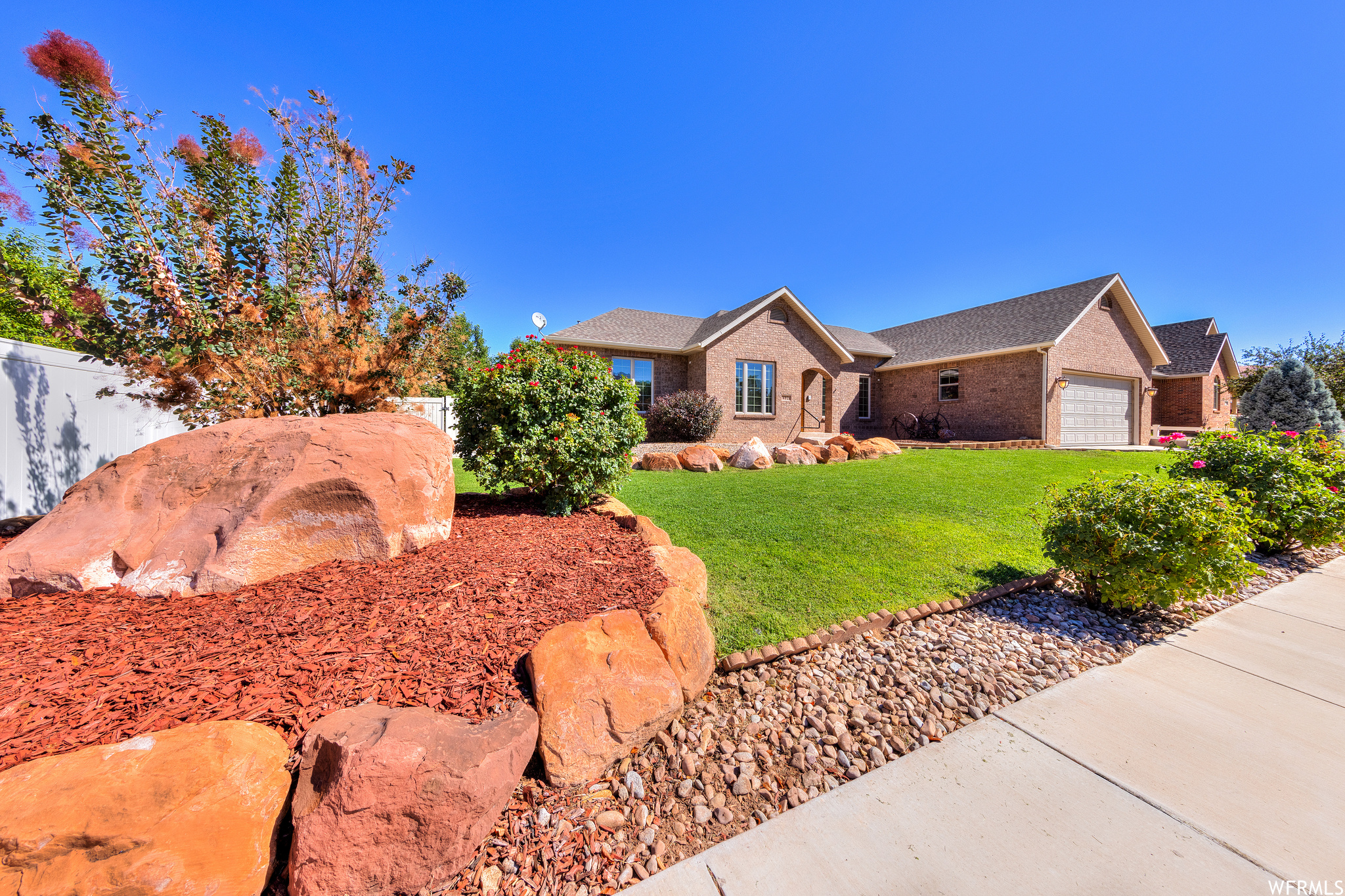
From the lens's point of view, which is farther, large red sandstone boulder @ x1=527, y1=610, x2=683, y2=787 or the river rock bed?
large red sandstone boulder @ x1=527, y1=610, x2=683, y2=787

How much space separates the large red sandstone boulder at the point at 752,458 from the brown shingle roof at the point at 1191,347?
21875mm

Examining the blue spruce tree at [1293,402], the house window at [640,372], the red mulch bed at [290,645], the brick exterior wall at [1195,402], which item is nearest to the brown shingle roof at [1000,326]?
the blue spruce tree at [1293,402]

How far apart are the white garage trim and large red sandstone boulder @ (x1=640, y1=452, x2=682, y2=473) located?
14.2 m

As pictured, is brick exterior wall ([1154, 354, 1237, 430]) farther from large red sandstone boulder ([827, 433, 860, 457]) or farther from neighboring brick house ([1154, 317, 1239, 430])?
large red sandstone boulder ([827, 433, 860, 457])

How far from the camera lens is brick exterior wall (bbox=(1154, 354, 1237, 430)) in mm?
21391

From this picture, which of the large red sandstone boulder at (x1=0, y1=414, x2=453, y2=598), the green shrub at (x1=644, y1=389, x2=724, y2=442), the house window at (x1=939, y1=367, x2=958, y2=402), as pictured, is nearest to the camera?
the large red sandstone boulder at (x1=0, y1=414, x2=453, y2=598)

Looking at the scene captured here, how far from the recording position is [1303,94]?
8172 mm

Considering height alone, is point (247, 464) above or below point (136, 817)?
above

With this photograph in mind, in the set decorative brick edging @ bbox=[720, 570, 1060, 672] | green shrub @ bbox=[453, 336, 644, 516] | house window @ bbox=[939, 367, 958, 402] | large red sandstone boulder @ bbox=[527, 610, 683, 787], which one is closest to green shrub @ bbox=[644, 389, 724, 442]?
house window @ bbox=[939, 367, 958, 402]

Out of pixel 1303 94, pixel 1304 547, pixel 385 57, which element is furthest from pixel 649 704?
pixel 1303 94

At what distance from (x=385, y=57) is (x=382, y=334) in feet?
13.9

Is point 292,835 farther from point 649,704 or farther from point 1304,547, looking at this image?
point 1304,547

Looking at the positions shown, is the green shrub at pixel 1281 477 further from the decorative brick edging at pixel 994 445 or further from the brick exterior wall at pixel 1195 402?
the brick exterior wall at pixel 1195 402

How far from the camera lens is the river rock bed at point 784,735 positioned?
181 centimetres
